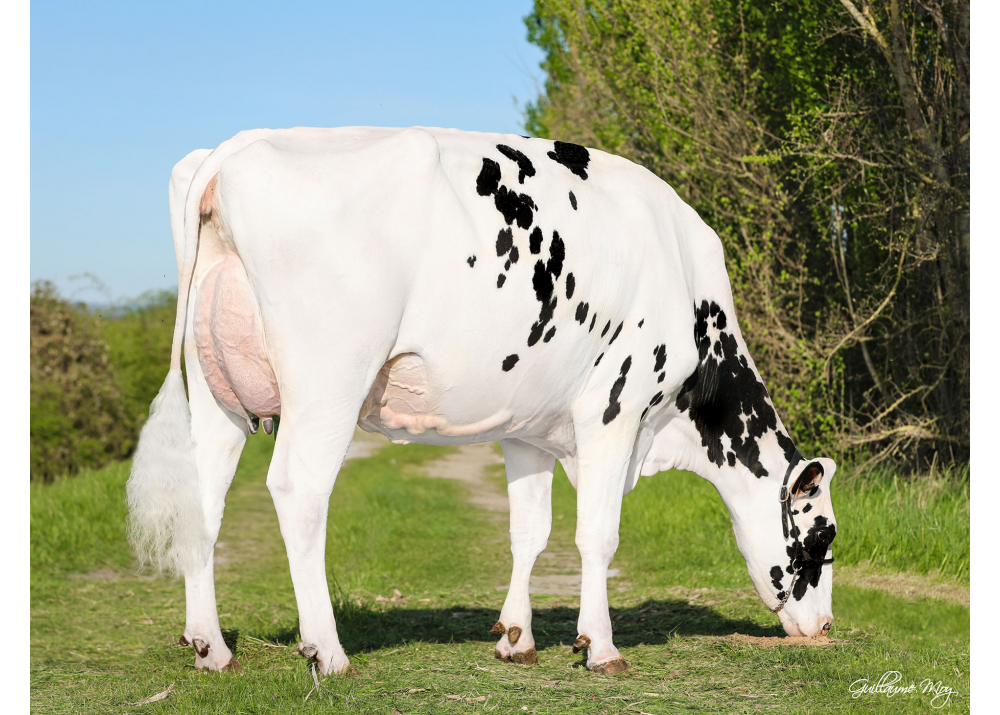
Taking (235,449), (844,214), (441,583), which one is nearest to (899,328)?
(844,214)

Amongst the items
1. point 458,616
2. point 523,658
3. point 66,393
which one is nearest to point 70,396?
point 66,393

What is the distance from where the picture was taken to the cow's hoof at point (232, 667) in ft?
Answer: 16.4

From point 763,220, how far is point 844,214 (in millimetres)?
959

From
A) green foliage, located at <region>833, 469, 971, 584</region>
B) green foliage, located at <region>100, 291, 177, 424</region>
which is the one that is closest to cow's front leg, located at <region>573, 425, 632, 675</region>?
green foliage, located at <region>833, 469, 971, 584</region>

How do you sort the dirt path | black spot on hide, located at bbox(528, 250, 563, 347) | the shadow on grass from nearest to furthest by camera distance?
black spot on hide, located at bbox(528, 250, 563, 347) < the shadow on grass < the dirt path

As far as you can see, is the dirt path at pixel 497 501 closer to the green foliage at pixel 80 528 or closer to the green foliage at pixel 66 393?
the green foliage at pixel 80 528

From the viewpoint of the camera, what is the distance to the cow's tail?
4.56 m

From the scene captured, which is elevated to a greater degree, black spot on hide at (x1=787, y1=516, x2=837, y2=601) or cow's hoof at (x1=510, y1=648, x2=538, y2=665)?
black spot on hide at (x1=787, y1=516, x2=837, y2=601)

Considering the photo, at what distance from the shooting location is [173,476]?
4.60 meters

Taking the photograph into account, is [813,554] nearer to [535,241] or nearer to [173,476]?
[535,241]

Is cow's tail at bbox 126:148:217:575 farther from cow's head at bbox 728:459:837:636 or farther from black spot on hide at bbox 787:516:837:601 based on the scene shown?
black spot on hide at bbox 787:516:837:601

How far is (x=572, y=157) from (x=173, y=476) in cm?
271

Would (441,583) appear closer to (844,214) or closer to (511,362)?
(511,362)

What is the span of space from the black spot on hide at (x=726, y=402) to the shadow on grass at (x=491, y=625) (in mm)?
1246
